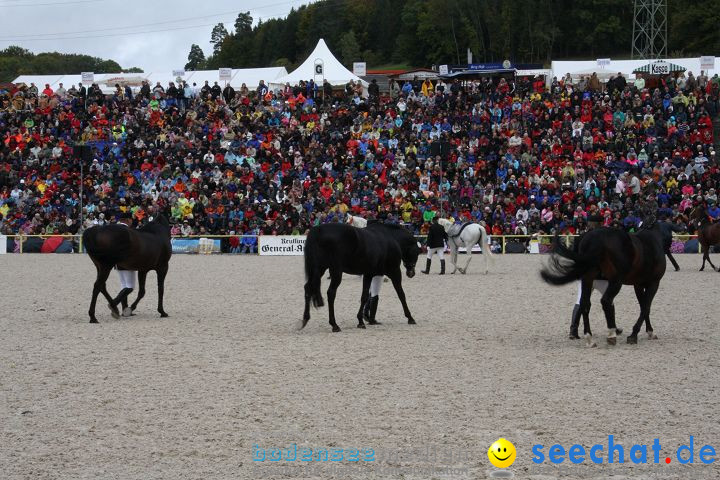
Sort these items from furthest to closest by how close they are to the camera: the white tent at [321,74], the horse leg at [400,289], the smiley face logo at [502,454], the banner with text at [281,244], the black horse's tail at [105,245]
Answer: the white tent at [321,74]
the banner with text at [281,244]
the black horse's tail at [105,245]
the horse leg at [400,289]
the smiley face logo at [502,454]

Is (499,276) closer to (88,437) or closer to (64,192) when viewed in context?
(88,437)

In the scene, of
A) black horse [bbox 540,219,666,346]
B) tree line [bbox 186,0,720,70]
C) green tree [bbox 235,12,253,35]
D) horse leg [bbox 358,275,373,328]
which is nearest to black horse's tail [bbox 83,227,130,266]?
horse leg [bbox 358,275,373,328]

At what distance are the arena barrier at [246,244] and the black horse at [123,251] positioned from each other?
18.2 metres

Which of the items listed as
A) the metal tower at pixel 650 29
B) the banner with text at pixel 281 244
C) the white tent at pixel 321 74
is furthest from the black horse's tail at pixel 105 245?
the metal tower at pixel 650 29

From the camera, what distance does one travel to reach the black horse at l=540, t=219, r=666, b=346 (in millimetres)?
10906

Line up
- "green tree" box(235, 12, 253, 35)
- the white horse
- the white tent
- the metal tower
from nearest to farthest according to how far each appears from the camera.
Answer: the white horse, the white tent, the metal tower, "green tree" box(235, 12, 253, 35)

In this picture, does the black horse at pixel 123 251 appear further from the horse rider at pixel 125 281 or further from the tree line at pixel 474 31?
the tree line at pixel 474 31

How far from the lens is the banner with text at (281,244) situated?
3378 centimetres

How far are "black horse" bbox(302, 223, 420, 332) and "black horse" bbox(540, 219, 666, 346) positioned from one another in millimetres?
2936

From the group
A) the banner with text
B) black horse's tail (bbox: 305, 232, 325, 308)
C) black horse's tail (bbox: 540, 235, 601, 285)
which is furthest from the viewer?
the banner with text

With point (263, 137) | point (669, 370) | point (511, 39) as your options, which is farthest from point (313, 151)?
point (511, 39)

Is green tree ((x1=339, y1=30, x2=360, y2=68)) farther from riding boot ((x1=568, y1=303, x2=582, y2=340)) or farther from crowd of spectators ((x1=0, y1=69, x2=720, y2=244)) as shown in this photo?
riding boot ((x1=568, y1=303, x2=582, y2=340))

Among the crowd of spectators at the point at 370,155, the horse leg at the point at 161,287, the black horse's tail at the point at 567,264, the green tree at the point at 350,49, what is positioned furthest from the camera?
the green tree at the point at 350,49

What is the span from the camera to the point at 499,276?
2262 cm
